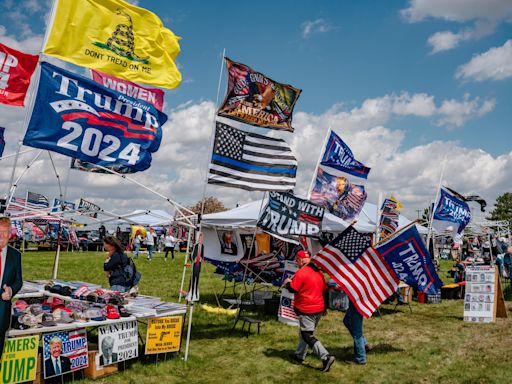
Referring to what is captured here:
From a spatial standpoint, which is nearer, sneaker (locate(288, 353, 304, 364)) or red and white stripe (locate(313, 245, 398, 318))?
sneaker (locate(288, 353, 304, 364))

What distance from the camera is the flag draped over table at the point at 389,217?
1825 cm

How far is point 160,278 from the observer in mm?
19766

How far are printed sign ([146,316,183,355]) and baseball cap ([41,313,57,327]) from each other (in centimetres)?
159

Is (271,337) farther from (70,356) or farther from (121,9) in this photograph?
(121,9)

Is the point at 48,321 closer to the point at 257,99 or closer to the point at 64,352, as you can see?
the point at 64,352

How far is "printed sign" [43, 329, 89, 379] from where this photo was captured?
6.24 meters

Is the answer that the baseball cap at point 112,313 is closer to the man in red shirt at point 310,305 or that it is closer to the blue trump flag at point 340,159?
the man in red shirt at point 310,305

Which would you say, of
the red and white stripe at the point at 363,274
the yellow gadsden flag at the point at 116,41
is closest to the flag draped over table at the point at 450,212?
the red and white stripe at the point at 363,274

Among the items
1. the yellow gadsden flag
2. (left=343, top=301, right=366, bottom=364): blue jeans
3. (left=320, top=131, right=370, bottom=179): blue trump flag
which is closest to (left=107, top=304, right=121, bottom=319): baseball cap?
the yellow gadsden flag

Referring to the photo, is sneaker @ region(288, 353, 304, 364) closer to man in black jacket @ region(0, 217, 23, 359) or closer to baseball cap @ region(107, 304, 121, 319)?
baseball cap @ region(107, 304, 121, 319)

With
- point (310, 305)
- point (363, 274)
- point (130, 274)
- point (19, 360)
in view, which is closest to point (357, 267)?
point (363, 274)

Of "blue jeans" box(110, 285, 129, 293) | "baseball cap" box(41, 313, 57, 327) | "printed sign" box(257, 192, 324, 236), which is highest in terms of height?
"printed sign" box(257, 192, 324, 236)

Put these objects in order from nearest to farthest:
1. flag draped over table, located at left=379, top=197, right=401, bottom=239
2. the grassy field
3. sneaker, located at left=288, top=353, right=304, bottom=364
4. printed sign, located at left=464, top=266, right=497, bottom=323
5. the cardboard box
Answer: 1. the cardboard box
2. the grassy field
3. sneaker, located at left=288, top=353, right=304, bottom=364
4. printed sign, located at left=464, top=266, right=497, bottom=323
5. flag draped over table, located at left=379, top=197, right=401, bottom=239

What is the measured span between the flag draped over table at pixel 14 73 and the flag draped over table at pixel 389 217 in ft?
44.7
